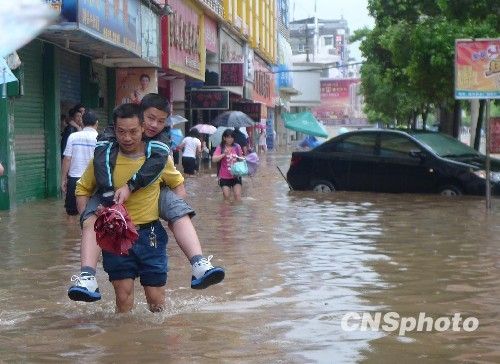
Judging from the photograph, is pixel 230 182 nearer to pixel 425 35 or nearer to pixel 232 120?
pixel 425 35

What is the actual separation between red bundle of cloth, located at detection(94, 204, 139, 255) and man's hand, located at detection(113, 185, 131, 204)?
76mm

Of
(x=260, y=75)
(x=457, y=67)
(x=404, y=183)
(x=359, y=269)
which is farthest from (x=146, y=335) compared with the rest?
(x=260, y=75)

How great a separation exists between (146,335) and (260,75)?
153 ft

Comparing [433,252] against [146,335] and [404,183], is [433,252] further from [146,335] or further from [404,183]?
[404,183]

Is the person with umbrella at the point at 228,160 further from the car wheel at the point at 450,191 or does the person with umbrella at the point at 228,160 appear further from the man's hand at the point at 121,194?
the man's hand at the point at 121,194

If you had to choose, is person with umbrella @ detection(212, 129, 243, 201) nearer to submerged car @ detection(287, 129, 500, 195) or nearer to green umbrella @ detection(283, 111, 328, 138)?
submerged car @ detection(287, 129, 500, 195)

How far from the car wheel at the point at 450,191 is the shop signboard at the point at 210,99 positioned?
1837 cm

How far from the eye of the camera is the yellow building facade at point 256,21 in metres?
40.8

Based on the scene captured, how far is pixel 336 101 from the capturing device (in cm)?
12156

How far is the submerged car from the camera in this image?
17562mm

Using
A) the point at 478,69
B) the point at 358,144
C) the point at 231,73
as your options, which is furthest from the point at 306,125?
the point at 478,69

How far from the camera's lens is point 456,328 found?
6.63 metres

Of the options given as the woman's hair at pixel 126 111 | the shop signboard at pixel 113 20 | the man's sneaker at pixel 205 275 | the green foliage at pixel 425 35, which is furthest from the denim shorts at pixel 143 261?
the green foliage at pixel 425 35

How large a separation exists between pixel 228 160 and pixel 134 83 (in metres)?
7.21
